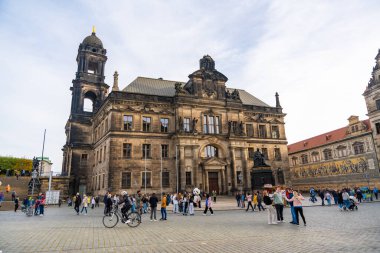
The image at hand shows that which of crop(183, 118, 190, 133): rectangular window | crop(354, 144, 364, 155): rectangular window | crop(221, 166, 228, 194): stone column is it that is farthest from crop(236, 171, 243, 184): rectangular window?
crop(354, 144, 364, 155): rectangular window

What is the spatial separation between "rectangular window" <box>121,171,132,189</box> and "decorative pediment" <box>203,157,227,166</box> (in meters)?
11.2

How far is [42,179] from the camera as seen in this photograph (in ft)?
134

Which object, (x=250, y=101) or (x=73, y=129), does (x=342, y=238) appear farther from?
(x=73, y=129)

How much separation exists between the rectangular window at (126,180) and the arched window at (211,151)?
484 inches

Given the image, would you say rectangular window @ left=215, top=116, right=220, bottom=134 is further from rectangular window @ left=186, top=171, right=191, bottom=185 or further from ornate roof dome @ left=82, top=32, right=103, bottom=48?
ornate roof dome @ left=82, top=32, right=103, bottom=48

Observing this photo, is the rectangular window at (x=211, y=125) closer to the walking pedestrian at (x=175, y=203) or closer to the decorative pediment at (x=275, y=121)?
the decorative pediment at (x=275, y=121)

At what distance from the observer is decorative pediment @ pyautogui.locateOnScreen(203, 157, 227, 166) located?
1514 inches

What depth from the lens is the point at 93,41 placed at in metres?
52.6

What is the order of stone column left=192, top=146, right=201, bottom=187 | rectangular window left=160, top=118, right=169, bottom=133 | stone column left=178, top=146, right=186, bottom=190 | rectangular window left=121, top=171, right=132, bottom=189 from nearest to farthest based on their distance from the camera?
rectangular window left=121, top=171, right=132, bottom=189
stone column left=178, top=146, right=186, bottom=190
stone column left=192, top=146, right=201, bottom=187
rectangular window left=160, top=118, right=169, bottom=133

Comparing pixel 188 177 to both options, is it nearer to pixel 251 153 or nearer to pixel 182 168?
pixel 182 168

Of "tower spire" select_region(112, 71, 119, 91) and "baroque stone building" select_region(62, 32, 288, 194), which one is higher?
"tower spire" select_region(112, 71, 119, 91)

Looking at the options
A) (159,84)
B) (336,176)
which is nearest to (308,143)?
(336,176)

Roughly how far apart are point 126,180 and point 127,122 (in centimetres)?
833

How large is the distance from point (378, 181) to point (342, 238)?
155ft
